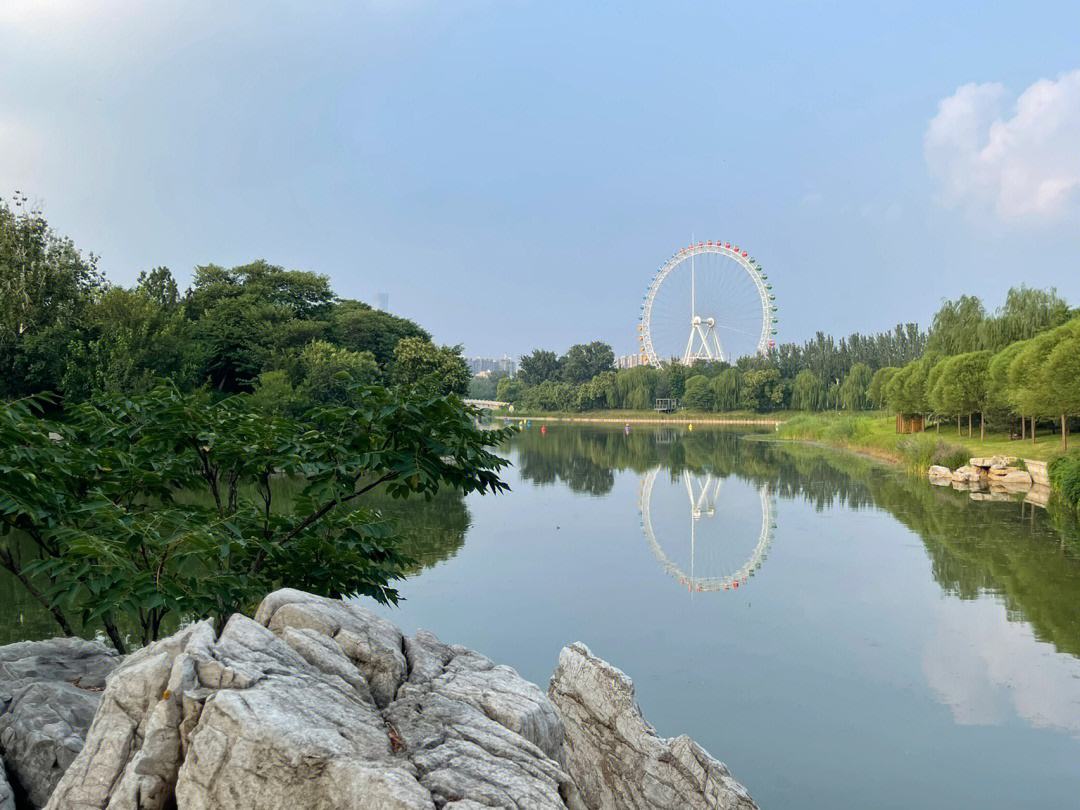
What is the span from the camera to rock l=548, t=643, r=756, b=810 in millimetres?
5875

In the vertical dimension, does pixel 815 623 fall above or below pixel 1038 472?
below

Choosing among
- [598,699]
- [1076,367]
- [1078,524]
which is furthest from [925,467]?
[598,699]

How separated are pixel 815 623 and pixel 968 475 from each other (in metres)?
20.5

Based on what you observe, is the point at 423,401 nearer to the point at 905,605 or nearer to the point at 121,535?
the point at 121,535

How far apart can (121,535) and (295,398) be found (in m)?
28.7

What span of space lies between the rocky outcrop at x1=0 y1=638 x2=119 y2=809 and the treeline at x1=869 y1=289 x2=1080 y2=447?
3170cm

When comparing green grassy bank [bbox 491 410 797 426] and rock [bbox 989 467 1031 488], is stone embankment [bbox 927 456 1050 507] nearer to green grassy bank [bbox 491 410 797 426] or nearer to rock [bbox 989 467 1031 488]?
rock [bbox 989 467 1031 488]

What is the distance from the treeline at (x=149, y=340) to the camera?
102 feet

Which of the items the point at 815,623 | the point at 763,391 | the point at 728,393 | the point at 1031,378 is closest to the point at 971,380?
the point at 1031,378

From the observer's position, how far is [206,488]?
7605 mm

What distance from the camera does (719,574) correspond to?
719 inches

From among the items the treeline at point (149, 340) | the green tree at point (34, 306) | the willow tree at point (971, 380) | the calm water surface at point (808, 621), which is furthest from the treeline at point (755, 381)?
the green tree at point (34, 306)

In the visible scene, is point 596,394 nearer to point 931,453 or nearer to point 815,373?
point 815,373

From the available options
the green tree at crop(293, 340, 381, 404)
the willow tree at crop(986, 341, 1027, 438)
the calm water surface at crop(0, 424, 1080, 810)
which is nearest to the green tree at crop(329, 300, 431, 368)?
the green tree at crop(293, 340, 381, 404)
